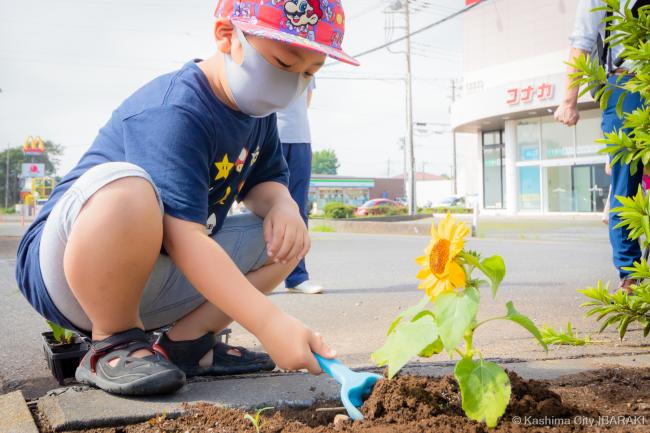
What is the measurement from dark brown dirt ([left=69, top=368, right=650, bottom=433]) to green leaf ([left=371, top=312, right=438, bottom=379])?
0.12 m

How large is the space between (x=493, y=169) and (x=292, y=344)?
2772 cm

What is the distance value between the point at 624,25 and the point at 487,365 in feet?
3.85

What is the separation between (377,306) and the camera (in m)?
3.75

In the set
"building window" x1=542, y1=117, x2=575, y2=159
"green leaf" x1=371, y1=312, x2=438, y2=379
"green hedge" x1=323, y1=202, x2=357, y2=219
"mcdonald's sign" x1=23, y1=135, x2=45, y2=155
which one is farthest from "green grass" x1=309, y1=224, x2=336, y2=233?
"mcdonald's sign" x1=23, y1=135, x2=45, y2=155

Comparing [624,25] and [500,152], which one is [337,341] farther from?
[500,152]

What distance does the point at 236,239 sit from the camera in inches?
83.0

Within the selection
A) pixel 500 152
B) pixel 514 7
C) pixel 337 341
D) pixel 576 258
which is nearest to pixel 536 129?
pixel 500 152

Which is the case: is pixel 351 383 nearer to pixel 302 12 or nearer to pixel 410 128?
pixel 302 12

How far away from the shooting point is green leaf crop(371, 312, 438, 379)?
4.06 feet

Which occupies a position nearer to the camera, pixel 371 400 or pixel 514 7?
pixel 371 400

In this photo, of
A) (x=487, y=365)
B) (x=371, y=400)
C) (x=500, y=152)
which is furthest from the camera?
(x=500, y=152)

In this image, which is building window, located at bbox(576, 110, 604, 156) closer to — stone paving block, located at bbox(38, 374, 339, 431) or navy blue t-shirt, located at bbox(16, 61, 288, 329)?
navy blue t-shirt, located at bbox(16, 61, 288, 329)

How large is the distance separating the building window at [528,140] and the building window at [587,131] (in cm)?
207

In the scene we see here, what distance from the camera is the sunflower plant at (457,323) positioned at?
1.19 m
